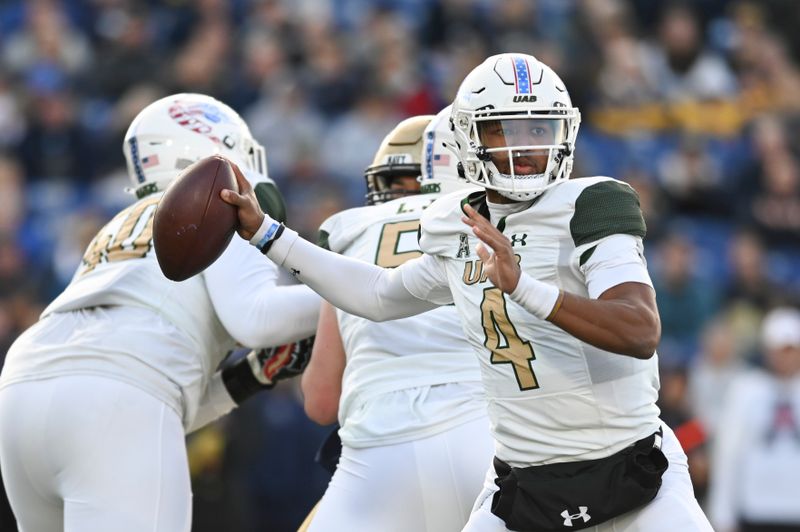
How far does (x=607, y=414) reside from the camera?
3.70 metres

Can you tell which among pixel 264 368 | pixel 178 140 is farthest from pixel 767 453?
pixel 178 140

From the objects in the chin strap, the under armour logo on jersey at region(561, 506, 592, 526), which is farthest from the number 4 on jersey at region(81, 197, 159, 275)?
the under armour logo on jersey at region(561, 506, 592, 526)

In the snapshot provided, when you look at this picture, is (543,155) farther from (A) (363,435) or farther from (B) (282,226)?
(A) (363,435)

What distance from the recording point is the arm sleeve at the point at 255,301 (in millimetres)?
4547

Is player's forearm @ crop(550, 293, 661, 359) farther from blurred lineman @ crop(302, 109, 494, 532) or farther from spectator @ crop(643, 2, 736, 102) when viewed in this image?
spectator @ crop(643, 2, 736, 102)

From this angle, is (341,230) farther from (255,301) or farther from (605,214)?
(605,214)

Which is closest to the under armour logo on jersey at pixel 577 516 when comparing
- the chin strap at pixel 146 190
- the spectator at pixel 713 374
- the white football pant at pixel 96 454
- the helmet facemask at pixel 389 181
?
the white football pant at pixel 96 454

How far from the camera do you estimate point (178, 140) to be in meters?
5.05

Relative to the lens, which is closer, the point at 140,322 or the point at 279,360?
the point at 140,322

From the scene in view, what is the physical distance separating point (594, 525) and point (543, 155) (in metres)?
1.03

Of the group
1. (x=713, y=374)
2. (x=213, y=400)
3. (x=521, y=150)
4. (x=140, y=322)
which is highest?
(x=521, y=150)

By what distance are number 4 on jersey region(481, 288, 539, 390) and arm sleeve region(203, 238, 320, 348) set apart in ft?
3.25

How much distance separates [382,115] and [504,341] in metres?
6.99

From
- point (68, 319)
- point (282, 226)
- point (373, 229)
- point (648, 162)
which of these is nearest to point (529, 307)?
point (282, 226)
